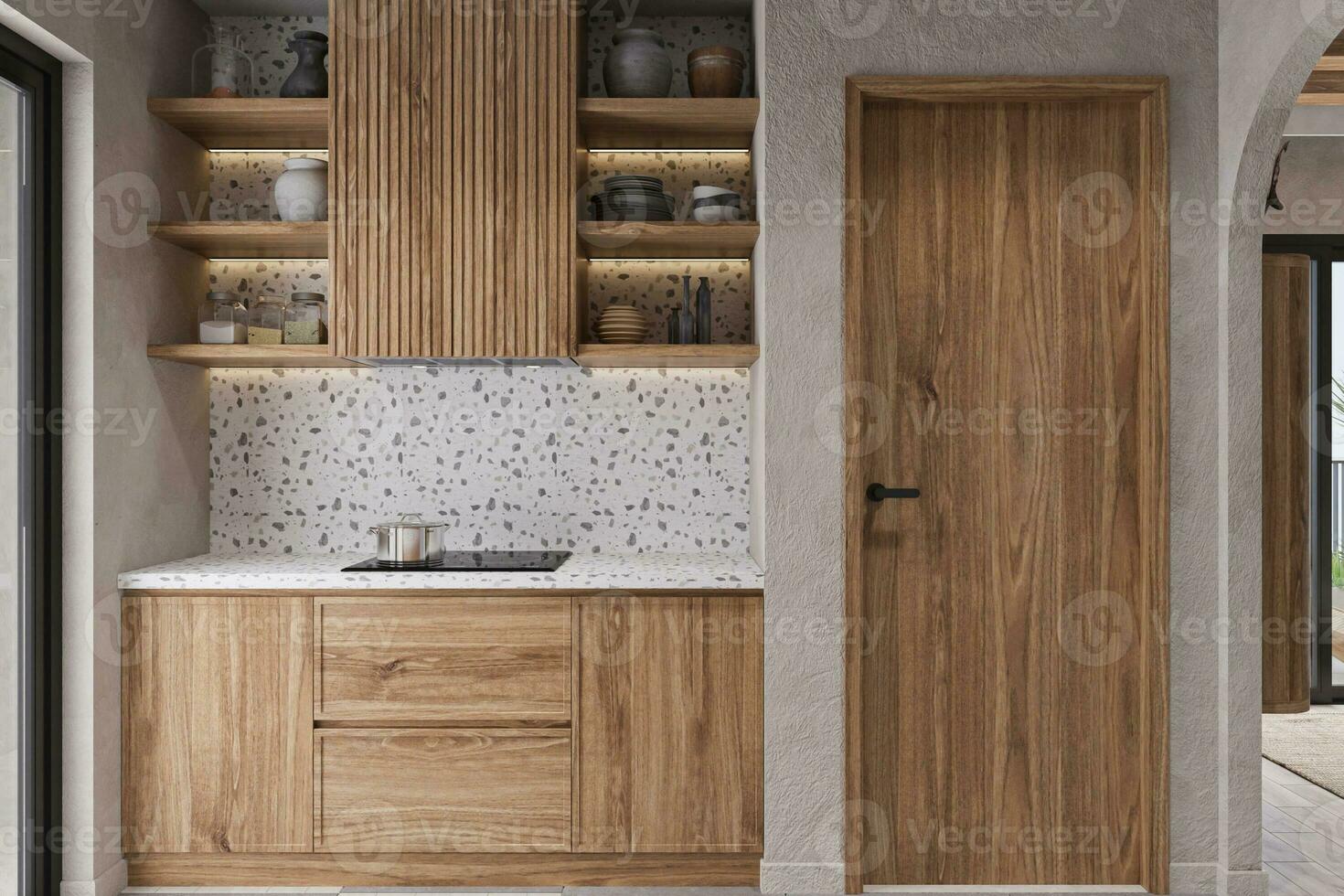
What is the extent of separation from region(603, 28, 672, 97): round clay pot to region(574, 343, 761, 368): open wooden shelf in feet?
2.68

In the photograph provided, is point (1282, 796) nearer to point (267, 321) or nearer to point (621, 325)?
point (621, 325)

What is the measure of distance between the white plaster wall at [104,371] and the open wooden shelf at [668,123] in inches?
53.0

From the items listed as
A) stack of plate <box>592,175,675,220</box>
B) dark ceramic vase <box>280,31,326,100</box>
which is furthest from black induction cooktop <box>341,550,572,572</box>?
dark ceramic vase <box>280,31,326,100</box>

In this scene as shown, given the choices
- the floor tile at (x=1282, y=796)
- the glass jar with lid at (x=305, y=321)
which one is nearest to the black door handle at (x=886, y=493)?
the glass jar with lid at (x=305, y=321)

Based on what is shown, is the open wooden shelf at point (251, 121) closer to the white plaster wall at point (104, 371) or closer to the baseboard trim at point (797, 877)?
the white plaster wall at point (104, 371)

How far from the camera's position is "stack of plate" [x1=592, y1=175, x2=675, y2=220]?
8.77 ft

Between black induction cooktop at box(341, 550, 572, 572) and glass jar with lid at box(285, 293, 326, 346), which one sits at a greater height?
glass jar with lid at box(285, 293, 326, 346)

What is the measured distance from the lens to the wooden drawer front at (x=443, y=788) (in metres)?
2.41

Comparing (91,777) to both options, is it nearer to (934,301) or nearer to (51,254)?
(51,254)

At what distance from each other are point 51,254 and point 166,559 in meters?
0.98

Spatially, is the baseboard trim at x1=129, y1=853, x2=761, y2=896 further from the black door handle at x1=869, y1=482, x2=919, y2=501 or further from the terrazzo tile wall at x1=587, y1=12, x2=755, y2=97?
the terrazzo tile wall at x1=587, y1=12, x2=755, y2=97

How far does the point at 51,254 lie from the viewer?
2.33 meters

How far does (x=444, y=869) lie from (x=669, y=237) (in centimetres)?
199

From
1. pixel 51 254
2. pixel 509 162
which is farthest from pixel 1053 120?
pixel 51 254
